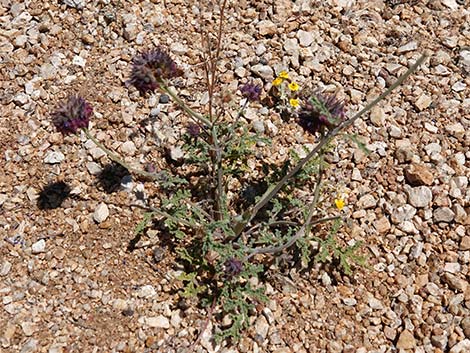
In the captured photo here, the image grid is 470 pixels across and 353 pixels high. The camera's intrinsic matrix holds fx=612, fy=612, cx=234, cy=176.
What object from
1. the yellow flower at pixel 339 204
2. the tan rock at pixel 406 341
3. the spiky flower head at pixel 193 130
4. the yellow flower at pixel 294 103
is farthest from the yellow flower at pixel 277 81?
the tan rock at pixel 406 341

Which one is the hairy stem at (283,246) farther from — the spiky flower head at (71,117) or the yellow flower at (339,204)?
the spiky flower head at (71,117)

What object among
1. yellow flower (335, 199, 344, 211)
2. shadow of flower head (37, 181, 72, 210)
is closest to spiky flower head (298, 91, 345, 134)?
yellow flower (335, 199, 344, 211)

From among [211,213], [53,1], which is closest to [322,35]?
[211,213]

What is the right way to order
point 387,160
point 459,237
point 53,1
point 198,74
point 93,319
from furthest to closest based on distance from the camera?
1. point 53,1
2. point 198,74
3. point 387,160
4. point 459,237
5. point 93,319

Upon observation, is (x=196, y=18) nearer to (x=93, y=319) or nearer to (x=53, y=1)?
(x=53, y=1)

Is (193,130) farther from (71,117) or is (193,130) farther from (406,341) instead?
(406,341)

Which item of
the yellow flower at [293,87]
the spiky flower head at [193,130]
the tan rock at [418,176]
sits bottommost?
the tan rock at [418,176]

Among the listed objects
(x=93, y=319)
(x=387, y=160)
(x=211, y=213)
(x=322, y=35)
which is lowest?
(x=93, y=319)

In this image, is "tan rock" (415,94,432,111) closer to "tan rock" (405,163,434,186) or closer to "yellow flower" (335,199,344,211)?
"tan rock" (405,163,434,186)
